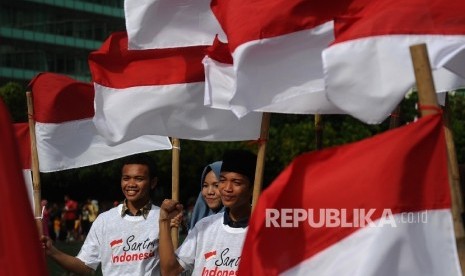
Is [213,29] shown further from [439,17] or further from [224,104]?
[439,17]

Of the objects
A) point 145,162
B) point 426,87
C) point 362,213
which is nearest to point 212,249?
point 145,162

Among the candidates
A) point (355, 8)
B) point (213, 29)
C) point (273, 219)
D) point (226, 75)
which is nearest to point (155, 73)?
point (213, 29)

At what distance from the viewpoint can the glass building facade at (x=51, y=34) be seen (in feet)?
230

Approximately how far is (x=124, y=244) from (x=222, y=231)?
118 cm

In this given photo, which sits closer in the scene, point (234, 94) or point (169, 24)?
point (234, 94)

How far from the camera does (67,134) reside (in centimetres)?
980

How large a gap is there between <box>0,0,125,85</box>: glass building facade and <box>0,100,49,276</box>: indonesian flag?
65329mm

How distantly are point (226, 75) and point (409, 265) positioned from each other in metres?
2.65

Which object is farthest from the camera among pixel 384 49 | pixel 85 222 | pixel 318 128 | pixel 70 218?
pixel 85 222

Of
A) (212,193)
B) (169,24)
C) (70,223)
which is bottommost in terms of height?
(212,193)

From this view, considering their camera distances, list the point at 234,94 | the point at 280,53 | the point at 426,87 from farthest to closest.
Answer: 1. the point at 280,53
2. the point at 234,94
3. the point at 426,87

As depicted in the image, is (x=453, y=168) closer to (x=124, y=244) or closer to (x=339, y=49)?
(x=339, y=49)

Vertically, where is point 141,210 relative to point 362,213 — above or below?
above

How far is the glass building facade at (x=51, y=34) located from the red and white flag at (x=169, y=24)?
201 feet
